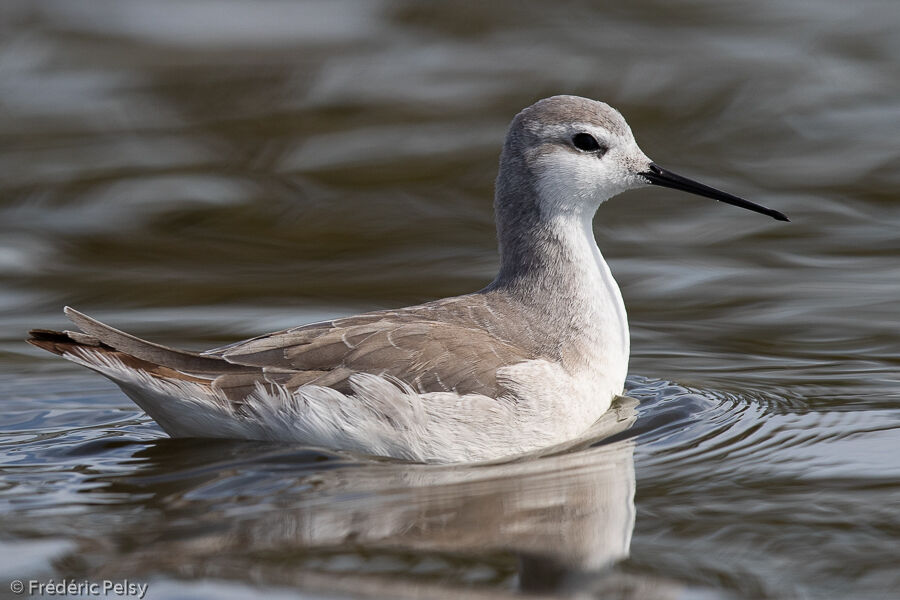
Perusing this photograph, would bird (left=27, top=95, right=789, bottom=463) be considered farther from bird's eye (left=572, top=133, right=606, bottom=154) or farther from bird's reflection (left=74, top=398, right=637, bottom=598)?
bird's reflection (left=74, top=398, right=637, bottom=598)

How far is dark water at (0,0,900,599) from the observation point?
5.27 meters

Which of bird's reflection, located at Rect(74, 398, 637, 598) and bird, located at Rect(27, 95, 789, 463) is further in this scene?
bird, located at Rect(27, 95, 789, 463)

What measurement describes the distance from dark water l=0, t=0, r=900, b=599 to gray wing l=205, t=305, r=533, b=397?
406 mm

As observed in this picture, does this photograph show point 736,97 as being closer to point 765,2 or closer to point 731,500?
point 765,2

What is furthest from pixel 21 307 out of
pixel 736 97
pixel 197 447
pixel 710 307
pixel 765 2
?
pixel 765 2

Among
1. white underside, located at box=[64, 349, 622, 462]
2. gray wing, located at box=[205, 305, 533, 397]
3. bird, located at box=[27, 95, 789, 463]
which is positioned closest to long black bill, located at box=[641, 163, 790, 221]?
bird, located at box=[27, 95, 789, 463]

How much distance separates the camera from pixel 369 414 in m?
6.40

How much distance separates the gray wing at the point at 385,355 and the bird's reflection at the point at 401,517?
1.37ft

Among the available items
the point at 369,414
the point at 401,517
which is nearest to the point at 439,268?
the point at 369,414

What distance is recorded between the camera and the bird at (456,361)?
640 cm

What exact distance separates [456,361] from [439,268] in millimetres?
3300

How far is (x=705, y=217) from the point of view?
10.8 meters

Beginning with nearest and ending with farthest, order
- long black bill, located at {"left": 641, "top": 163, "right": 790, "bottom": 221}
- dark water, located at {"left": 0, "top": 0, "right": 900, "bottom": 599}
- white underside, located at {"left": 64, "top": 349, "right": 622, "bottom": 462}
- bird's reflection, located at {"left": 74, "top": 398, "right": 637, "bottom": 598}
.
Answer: bird's reflection, located at {"left": 74, "top": 398, "right": 637, "bottom": 598}, dark water, located at {"left": 0, "top": 0, "right": 900, "bottom": 599}, white underside, located at {"left": 64, "top": 349, "right": 622, "bottom": 462}, long black bill, located at {"left": 641, "top": 163, "right": 790, "bottom": 221}

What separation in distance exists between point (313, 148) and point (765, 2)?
4.89 metres
